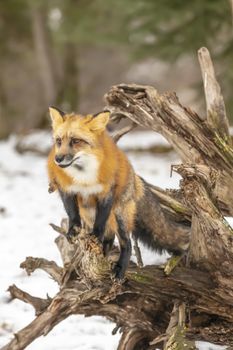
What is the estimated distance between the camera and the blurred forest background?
491 inches

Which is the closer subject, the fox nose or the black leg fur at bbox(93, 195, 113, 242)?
the fox nose

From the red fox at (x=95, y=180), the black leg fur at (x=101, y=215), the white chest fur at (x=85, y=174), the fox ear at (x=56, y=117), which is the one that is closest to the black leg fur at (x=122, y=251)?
the red fox at (x=95, y=180)

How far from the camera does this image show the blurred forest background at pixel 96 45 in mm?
12477

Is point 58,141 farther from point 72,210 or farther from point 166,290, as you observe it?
point 166,290

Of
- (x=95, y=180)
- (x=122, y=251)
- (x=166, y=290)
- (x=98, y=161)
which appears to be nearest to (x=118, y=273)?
(x=122, y=251)

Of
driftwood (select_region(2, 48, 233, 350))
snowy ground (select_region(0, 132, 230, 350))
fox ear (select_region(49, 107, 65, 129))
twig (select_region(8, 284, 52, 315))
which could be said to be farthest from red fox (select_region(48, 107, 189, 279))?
snowy ground (select_region(0, 132, 230, 350))

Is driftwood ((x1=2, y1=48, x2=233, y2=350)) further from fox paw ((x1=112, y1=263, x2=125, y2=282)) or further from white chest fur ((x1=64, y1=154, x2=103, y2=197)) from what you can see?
white chest fur ((x1=64, y1=154, x2=103, y2=197))

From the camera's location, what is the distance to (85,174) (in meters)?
4.47

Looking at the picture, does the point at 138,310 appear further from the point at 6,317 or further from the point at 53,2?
the point at 53,2

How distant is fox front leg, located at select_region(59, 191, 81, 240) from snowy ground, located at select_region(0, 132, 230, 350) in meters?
1.58

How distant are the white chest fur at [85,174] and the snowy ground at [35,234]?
1.98 m

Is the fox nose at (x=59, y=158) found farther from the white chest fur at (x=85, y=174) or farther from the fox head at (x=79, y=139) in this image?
the white chest fur at (x=85, y=174)

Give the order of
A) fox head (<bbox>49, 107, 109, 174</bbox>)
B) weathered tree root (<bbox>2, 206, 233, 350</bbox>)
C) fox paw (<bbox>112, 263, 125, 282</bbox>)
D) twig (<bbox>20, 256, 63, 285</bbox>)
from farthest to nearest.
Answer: twig (<bbox>20, 256, 63, 285</bbox>) < weathered tree root (<bbox>2, 206, 233, 350</bbox>) < fox paw (<bbox>112, 263, 125, 282</bbox>) < fox head (<bbox>49, 107, 109, 174</bbox>)

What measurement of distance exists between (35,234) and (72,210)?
455cm
